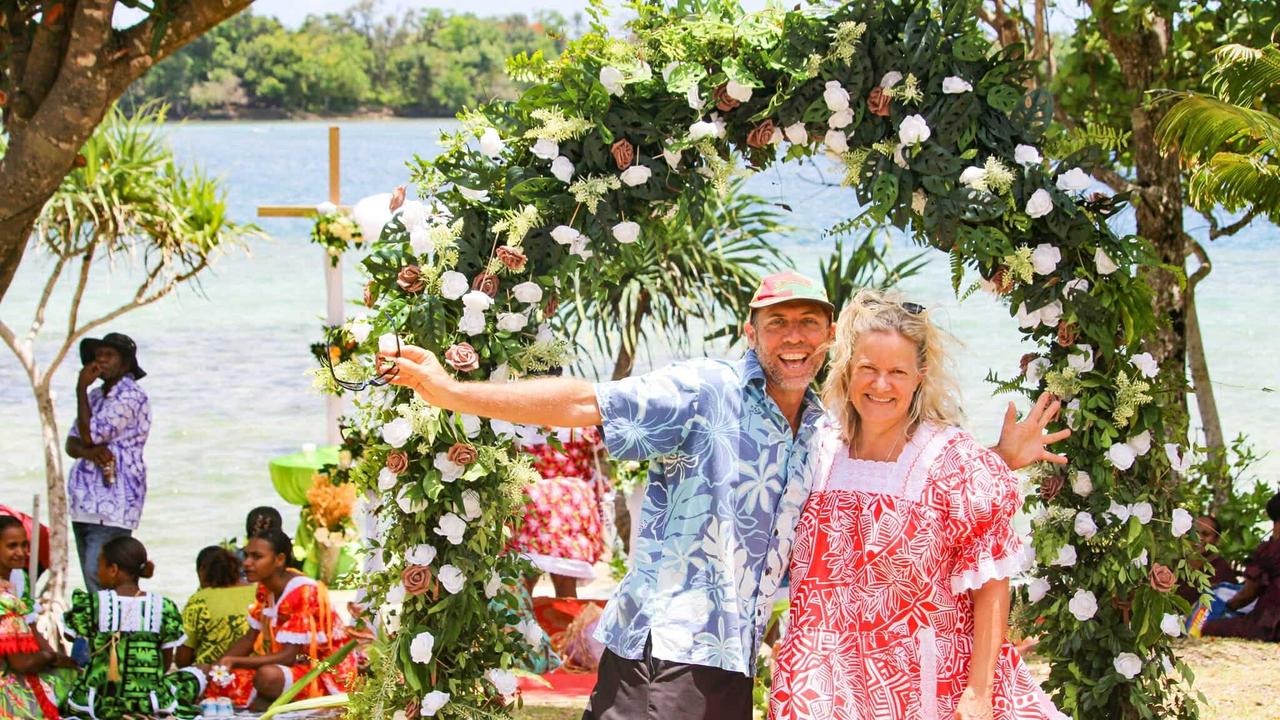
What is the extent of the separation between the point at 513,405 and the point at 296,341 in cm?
2361

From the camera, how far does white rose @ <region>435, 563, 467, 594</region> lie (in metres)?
4.33

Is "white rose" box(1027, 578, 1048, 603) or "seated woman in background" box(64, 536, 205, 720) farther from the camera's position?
"seated woman in background" box(64, 536, 205, 720)

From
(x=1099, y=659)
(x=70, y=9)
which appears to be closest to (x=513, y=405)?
(x=1099, y=659)

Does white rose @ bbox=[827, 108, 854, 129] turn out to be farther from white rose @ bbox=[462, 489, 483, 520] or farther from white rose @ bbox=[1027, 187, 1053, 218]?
white rose @ bbox=[462, 489, 483, 520]

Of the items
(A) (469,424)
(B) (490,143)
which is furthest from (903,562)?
(B) (490,143)

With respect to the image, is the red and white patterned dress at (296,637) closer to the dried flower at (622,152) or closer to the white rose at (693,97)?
the dried flower at (622,152)

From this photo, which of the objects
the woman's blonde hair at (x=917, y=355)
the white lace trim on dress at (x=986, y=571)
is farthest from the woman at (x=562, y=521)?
the white lace trim on dress at (x=986, y=571)

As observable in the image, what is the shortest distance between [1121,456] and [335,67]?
1902 inches

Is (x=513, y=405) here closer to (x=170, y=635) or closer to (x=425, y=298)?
(x=425, y=298)

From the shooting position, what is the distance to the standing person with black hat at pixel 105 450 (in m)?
7.25

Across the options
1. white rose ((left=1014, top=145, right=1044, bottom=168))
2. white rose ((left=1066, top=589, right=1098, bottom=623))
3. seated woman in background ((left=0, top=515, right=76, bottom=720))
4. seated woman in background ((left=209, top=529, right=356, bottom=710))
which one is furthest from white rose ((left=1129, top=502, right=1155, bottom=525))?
seated woman in background ((left=0, top=515, right=76, bottom=720))

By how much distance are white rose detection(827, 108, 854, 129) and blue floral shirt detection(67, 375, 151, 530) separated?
4230 mm

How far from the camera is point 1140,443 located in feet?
14.6

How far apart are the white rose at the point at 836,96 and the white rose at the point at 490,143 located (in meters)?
0.92
